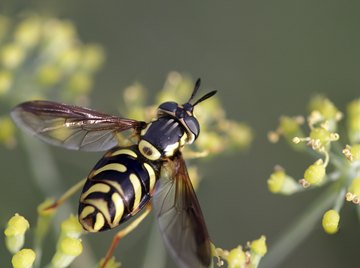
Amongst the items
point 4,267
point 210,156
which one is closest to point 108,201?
point 210,156

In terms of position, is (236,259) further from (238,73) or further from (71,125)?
(238,73)

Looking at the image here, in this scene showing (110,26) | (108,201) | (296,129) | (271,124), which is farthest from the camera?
(110,26)

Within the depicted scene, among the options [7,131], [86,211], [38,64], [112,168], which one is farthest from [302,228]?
[38,64]

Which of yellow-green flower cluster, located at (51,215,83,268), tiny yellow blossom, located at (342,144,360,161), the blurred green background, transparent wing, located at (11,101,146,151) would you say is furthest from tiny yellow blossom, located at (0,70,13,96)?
tiny yellow blossom, located at (342,144,360,161)

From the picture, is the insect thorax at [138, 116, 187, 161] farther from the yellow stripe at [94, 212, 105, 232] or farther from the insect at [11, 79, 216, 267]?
the yellow stripe at [94, 212, 105, 232]

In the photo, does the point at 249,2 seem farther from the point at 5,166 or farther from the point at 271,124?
the point at 5,166

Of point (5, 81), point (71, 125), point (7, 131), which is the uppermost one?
point (5, 81)

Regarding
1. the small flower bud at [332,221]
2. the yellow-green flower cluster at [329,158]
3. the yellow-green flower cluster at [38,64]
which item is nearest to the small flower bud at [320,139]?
the yellow-green flower cluster at [329,158]

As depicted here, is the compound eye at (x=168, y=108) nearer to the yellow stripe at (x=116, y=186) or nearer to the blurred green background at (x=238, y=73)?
the yellow stripe at (x=116, y=186)
